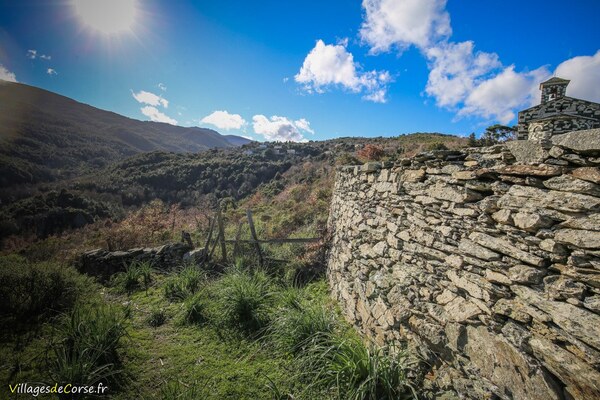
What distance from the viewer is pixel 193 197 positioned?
2167 centimetres

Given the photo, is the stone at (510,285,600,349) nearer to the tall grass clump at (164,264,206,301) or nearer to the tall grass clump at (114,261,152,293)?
the tall grass clump at (164,264,206,301)

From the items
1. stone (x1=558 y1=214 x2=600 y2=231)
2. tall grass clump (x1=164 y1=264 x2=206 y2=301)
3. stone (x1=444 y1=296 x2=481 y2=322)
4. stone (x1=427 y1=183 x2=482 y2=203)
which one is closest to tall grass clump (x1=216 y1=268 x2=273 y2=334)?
tall grass clump (x1=164 y1=264 x2=206 y2=301)

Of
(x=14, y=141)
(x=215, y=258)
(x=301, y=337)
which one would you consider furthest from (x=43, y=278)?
(x=14, y=141)

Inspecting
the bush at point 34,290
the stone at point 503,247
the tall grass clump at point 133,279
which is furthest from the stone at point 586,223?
the tall grass clump at point 133,279

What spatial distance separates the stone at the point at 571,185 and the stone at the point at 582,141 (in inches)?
7.8

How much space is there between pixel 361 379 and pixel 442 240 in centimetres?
177

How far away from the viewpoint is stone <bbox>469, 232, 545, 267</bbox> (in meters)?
2.01

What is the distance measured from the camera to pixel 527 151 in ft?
7.13

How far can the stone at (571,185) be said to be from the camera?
174 cm

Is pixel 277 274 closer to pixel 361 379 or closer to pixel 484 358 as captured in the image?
pixel 361 379

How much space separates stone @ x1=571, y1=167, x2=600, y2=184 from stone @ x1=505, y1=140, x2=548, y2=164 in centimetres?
26

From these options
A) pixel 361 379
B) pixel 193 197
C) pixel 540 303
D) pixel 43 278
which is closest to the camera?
pixel 540 303

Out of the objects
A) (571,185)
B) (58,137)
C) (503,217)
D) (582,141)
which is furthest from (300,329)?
(58,137)

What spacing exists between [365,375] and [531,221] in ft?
7.25
